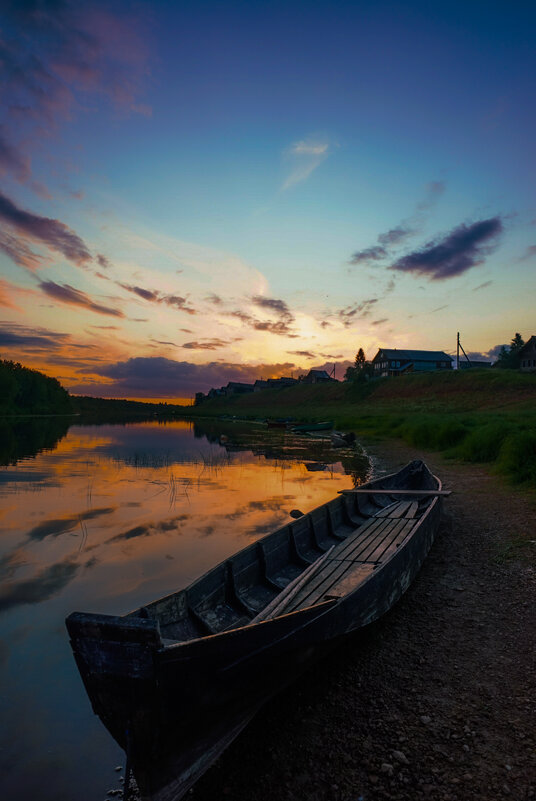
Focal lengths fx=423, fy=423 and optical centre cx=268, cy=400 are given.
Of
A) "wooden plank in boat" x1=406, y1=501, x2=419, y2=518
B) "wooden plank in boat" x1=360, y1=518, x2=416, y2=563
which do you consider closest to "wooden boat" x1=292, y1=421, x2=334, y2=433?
"wooden plank in boat" x1=406, y1=501, x2=419, y2=518

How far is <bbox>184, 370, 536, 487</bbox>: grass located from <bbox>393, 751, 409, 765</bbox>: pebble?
12023 millimetres

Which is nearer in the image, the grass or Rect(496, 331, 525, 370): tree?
the grass

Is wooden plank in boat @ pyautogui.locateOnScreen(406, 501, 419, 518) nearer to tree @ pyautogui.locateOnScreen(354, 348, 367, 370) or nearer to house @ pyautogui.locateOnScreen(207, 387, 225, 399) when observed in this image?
tree @ pyautogui.locateOnScreen(354, 348, 367, 370)

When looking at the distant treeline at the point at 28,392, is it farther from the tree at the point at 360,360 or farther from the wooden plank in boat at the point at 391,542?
the wooden plank in boat at the point at 391,542

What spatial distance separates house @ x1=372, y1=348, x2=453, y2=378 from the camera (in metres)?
82.0

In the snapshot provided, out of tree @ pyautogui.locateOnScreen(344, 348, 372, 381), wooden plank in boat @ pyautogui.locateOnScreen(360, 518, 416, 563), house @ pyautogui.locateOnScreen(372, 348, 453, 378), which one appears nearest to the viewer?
wooden plank in boat @ pyautogui.locateOnScreen(360, 518, 416, 563)

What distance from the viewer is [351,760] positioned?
A: 3523 millimetres

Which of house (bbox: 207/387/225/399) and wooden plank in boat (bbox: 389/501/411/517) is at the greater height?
house (bbox: 207/387/225/399)

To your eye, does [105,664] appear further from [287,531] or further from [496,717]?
[287,531]

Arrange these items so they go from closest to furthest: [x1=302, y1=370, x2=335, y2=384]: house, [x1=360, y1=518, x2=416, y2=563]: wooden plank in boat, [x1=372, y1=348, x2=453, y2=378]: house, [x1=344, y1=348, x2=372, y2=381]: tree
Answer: [x1=360, y1=518, x2=416, y2=563]: wooden plank in boat < [x1=344, y1=348, x2=372, y2=381]: tree < [x1=372, y1=348, x2=453, y2=378]: house < [x1=302, y1=370, x2=335, y2=384]: house

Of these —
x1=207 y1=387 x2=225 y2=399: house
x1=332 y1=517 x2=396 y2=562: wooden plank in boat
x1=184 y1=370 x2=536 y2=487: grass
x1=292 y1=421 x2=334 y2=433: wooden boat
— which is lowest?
x1=292 y1=421 x2=334 y2=433: wooden boat

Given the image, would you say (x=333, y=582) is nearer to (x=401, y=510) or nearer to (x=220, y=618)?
(x=220, y=618)

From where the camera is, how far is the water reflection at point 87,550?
386 centimetres

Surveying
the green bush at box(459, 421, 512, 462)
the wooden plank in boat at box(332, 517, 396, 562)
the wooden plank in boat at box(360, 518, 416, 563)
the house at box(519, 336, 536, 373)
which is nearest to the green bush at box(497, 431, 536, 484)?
the green bush at box(459, 421, 512, 462)
